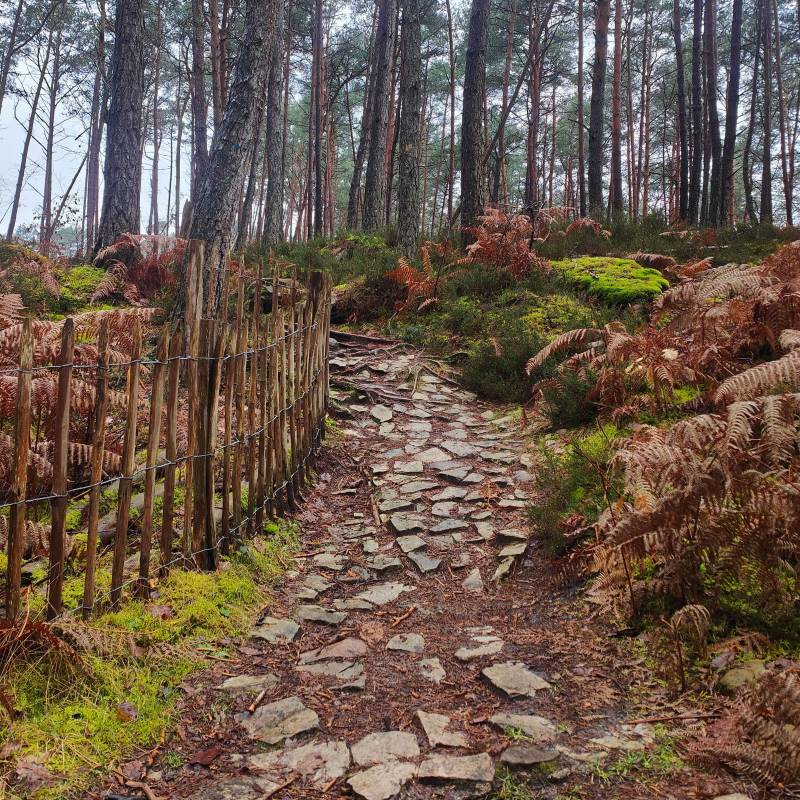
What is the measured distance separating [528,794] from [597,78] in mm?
14623

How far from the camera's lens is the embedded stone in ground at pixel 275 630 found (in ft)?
9.89

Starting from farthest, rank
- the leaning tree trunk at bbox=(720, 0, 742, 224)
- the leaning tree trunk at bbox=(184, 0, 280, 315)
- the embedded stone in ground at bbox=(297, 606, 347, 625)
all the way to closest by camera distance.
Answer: the leaning tree trunk at bbox=(720, 0, 742, 224) → the leaning tree trunk at bbox=(184, 0, 280, 315) → the embedded stone in ground at bbox=(297, 606, 347, 625)

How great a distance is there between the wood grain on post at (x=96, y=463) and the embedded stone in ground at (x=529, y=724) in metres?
1.73

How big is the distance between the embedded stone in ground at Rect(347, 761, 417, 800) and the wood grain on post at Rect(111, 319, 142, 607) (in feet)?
4.41

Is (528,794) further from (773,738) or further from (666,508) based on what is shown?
(666,508)

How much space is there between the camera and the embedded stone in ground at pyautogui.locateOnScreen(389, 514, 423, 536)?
4.41 metres

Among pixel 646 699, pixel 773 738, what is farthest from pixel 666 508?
pixel 773 738

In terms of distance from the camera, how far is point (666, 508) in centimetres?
275

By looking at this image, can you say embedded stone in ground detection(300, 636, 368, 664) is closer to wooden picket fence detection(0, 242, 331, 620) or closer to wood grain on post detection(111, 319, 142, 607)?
wooden picket fence detection(0, 242, 331, 620)

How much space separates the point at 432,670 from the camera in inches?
111

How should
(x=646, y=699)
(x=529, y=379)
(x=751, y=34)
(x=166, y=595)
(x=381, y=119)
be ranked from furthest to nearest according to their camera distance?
(x=751, y=34)
(x=381, y=119)
(x=529, y=379)
(x=166, y=595)
(x=646, y=699)

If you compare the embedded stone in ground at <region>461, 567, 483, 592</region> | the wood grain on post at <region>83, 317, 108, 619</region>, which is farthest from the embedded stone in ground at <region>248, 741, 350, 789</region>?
the embedded stone in ground at <region>461, 567, 483, 592</region>

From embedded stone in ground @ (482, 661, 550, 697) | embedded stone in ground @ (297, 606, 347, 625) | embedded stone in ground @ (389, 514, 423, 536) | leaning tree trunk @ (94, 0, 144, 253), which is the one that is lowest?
embedded stone in ground @ (482, 661, 550, 697)

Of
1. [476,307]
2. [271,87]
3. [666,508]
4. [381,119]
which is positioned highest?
[271,87]
